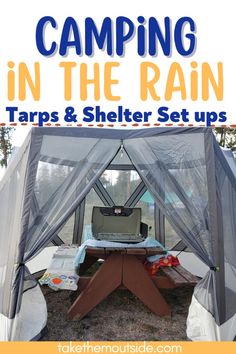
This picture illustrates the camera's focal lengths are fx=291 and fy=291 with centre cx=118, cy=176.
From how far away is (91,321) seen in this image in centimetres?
331

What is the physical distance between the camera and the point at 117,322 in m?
3.31

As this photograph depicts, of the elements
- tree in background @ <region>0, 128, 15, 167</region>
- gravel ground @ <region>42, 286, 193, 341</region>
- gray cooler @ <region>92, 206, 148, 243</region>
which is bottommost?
gravel ground @ <region>42, 286, 193, 341</region>

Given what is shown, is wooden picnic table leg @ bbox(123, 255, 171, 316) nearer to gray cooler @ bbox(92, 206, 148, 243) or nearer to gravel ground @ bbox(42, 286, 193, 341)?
gravel ground @ bbox(42, 286, 193, 341)

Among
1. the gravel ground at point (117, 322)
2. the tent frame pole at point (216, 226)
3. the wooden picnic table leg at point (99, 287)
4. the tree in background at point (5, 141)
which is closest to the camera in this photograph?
the tent frame pole at point (216, 226)

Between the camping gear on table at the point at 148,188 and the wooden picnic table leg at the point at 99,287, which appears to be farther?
the wooden picnic table leg at the point at 99,287

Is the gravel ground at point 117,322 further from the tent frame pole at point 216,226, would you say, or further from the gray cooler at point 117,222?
the gray cooler at point 117,222

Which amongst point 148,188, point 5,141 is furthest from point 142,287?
point 5,141

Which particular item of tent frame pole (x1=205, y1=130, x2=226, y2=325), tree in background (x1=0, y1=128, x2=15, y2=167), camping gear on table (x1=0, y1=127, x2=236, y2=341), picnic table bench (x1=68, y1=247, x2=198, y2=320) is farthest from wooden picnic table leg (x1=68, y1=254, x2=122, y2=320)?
tree in background (x1=0, y1=128, x2=15, y2=167)

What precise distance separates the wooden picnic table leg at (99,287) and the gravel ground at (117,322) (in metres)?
0.12

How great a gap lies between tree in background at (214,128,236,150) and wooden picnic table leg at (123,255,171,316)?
22.4 ft

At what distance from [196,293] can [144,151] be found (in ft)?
5.25

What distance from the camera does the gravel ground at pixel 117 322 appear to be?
299 cm

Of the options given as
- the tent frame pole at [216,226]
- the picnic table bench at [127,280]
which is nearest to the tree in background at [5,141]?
the picnic table bench at [127,280]

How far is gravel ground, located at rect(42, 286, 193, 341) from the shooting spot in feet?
9.80
